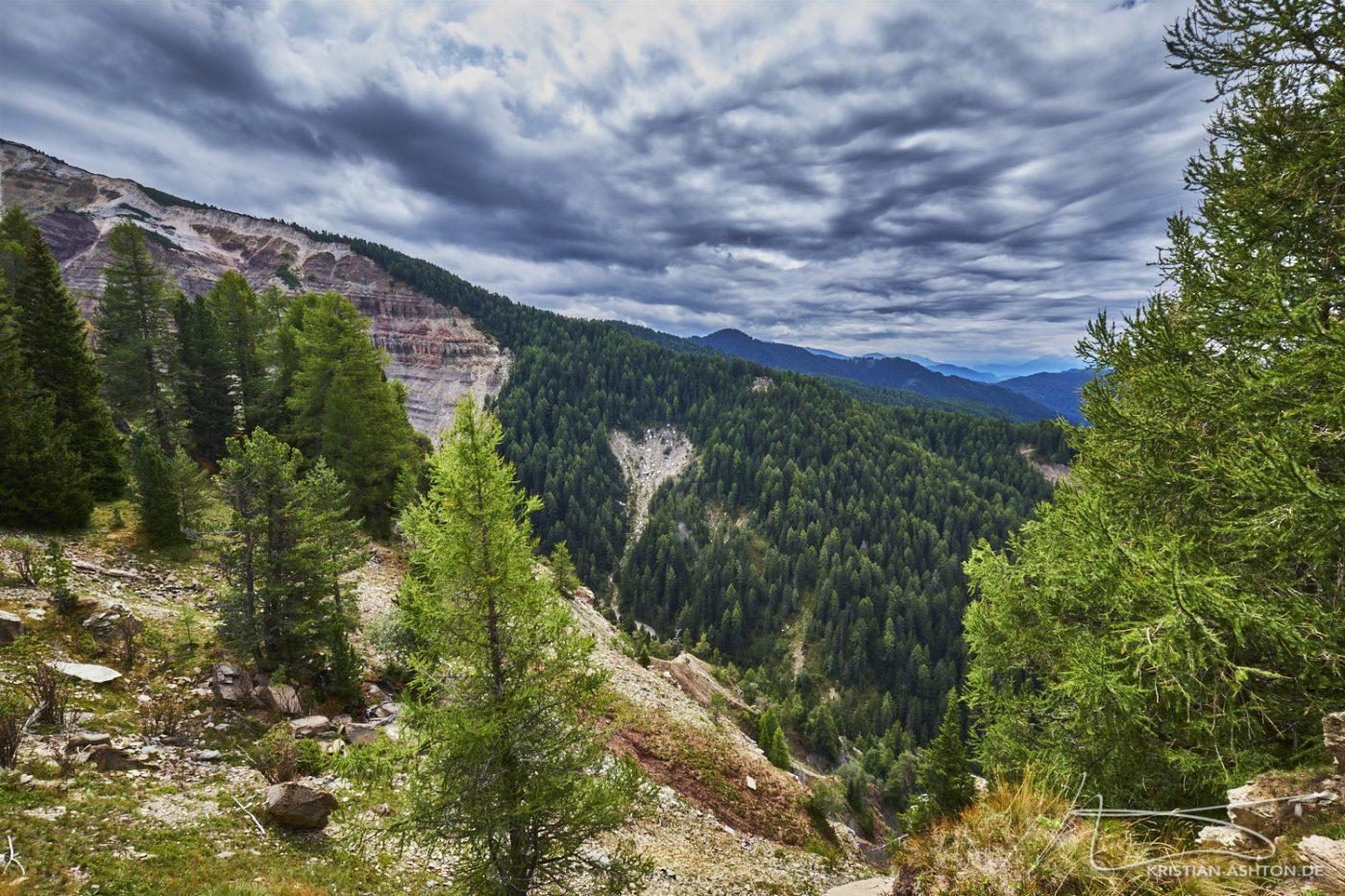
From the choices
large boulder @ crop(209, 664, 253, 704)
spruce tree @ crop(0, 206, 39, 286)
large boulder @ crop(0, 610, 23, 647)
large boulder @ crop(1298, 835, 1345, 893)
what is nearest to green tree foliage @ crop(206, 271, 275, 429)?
spruce tree @ crop(0, 206, 39, 286)

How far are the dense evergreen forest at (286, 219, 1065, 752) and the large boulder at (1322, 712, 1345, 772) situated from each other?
254 ft

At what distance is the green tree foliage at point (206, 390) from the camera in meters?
36.0

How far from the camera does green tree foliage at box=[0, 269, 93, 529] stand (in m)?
18.1

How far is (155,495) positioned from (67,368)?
9365 mm

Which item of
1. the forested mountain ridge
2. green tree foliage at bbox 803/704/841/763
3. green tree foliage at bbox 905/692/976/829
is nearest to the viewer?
green tree foliage at bbox 905/692/976/829

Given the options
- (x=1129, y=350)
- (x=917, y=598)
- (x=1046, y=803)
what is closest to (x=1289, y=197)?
(x=1129, y=350)

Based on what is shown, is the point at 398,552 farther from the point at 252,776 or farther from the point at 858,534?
the point at 858,534

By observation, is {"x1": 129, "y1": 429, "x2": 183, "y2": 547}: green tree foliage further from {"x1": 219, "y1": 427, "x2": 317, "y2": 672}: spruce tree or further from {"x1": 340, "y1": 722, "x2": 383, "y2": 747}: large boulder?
{"x1": 340, "y1": 722, "x2": 383, "y2": 747}: large boulder

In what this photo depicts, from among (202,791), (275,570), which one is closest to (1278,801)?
(202,791)

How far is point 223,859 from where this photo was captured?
9.31 m

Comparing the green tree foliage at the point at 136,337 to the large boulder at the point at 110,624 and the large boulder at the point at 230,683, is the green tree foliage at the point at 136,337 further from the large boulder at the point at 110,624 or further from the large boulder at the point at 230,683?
the large boulder at the point at 230,683

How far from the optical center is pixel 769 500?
153625mm

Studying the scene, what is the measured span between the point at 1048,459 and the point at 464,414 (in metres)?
213

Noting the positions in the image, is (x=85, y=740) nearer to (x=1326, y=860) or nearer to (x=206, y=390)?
(x=1326, y=860)
